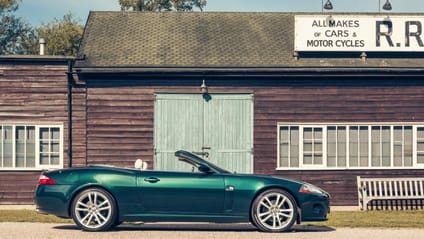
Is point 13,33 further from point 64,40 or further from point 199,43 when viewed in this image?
point 199,43

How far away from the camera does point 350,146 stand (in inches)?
818

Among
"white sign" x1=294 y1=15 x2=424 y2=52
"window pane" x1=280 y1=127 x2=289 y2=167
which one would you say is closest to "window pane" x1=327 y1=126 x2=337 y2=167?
"window pane" x1=280 y1=127 x2=289 y2=167

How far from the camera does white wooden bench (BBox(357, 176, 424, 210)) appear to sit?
1967 centimetres

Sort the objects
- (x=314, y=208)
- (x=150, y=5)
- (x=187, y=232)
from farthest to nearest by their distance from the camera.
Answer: (x=150, y=5)
(x=314, y=208)
(x=187, y=232)

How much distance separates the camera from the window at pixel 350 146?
20656 millimetres

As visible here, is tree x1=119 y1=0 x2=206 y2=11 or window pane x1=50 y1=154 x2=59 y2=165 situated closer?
window pane x1=50 y1=154 x2=59 y2=165

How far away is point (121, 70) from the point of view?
A: 20203mm

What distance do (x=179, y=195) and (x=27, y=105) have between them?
335 inches

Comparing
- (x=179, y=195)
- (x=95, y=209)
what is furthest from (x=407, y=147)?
(x=95, y=209)

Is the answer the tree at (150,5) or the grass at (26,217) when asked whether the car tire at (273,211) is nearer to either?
the grass at (26,217)

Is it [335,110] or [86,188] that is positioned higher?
[335,110]

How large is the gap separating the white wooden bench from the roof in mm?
2729

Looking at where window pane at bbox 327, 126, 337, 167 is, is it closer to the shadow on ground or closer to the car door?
the shadow on ground

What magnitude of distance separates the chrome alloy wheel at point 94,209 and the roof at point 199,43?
777 cm
